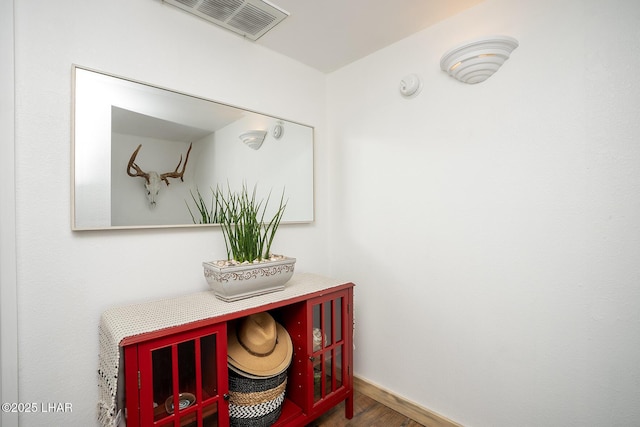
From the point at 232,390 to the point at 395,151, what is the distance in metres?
1.49

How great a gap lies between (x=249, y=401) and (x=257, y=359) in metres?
0.17

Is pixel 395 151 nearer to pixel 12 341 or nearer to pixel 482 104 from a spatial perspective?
pixel 482 104

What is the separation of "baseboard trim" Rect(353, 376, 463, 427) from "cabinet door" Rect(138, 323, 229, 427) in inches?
40.5

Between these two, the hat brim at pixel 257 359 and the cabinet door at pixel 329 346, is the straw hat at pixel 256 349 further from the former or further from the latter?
the cabinet door at pixel 329 346

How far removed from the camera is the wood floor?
162 centimetres

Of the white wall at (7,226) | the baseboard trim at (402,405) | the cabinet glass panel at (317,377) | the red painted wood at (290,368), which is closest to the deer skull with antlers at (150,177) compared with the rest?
the white wall at (7,226)

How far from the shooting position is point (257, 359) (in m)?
1.34

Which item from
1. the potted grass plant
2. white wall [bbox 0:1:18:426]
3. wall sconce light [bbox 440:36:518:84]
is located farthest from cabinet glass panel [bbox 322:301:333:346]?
wall sconce light [bbox 440:36:518:84]

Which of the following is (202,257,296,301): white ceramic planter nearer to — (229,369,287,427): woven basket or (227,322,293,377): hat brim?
(227,322,293,377): hat brim

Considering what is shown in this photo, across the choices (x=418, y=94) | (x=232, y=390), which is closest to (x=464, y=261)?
(x=418, y=94)

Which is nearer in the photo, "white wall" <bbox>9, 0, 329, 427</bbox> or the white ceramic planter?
"white wall" <bbox>9, 0, 329, 427</bbox>

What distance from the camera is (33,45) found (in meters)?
1.13

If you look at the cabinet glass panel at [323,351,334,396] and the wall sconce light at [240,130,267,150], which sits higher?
the wall sconce light at [240,130,267,150]

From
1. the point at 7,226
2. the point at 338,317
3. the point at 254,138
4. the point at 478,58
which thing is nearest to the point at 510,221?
the point at 478,58
